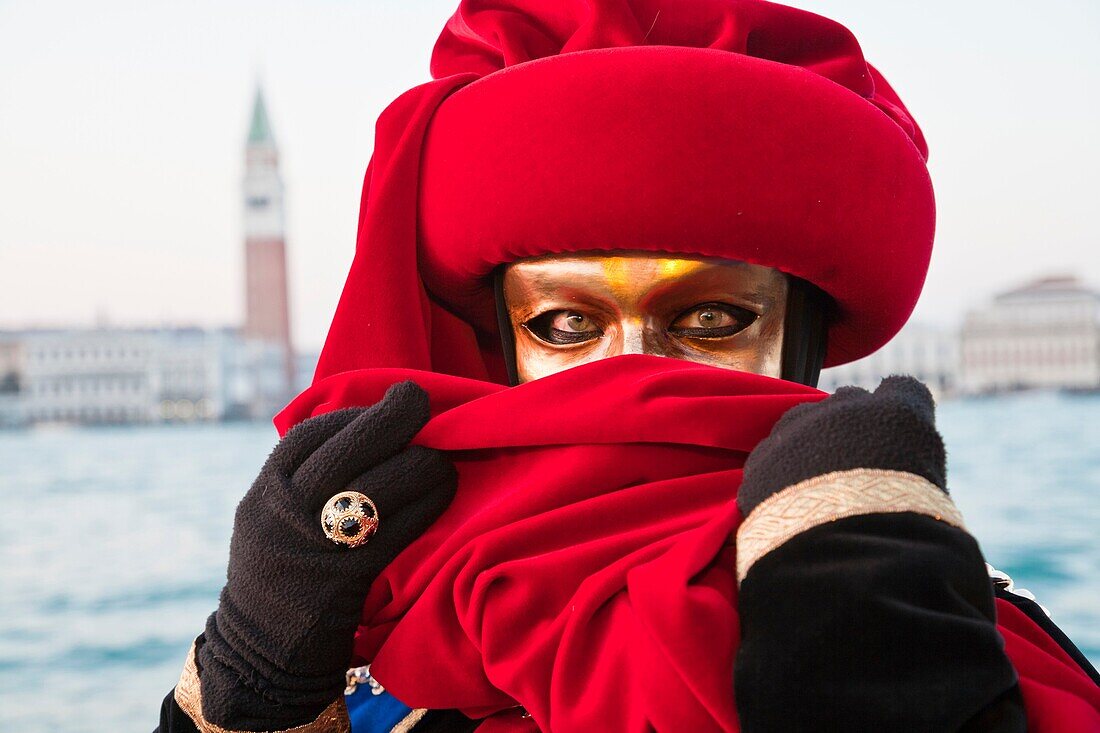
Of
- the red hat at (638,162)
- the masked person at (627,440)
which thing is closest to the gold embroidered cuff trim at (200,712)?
the masked person at (627,440)

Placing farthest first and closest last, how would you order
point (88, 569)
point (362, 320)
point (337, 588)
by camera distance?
point (88, 569)
point (362, 320)
point (337, 588)

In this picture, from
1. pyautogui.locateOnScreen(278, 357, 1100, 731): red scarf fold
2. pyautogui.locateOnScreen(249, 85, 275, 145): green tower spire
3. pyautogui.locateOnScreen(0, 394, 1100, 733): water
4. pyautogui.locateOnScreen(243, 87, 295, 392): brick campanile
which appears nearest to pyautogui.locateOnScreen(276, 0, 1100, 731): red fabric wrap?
pyautogui.locateOnScreen(278, 357, 1100, 731): red scarf fold

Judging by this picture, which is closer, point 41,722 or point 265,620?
point 265,620

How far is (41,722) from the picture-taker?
923cm

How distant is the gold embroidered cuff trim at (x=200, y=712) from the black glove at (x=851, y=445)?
18.8 inches

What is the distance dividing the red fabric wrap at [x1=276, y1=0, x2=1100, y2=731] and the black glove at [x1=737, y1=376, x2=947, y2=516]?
0.05 metres

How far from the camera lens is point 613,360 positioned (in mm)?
985

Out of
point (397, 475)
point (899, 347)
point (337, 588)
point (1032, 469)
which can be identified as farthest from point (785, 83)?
point (899, 347)

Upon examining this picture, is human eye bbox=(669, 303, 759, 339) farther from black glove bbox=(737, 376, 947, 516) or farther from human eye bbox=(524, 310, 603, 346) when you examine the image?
black glove bbox=(737, 376, 947, 516)

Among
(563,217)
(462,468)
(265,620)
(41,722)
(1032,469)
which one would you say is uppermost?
(563,217)

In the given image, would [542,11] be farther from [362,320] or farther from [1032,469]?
[1032,469]

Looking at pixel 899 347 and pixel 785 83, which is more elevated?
pixel 785 83

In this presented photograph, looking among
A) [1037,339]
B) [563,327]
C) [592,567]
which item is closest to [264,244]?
[1037,339]

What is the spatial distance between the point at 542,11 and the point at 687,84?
28 centimetres
